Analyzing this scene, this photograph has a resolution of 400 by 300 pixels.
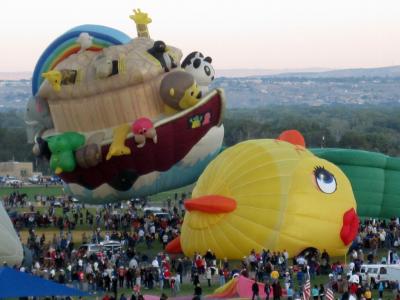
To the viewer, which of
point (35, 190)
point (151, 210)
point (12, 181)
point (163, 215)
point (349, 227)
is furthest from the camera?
point (12, 181)

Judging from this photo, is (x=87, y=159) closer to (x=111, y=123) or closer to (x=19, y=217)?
(x=111, y=123)

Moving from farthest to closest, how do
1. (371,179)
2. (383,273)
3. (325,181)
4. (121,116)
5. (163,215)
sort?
1. (163,215)
2. (121,116)
3. (371,179)
4. (325,181)
5. (383,273)

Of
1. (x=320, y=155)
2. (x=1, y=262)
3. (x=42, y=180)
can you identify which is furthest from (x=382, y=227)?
(x=42, y=180)

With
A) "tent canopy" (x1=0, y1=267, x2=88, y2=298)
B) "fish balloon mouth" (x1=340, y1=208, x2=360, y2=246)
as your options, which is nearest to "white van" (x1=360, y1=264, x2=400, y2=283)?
"fish balloon mouth" (x1=340, y1=208, x2=360, y2=246)

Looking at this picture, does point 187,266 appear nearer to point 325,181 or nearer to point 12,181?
point 325,181

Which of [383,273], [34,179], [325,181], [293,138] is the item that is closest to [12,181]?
[34,179]

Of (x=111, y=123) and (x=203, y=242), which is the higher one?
(x=111, y=123)
